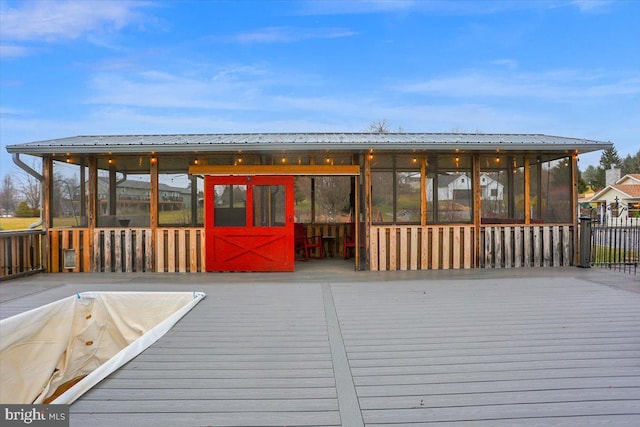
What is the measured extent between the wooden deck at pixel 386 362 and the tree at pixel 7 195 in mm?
12064

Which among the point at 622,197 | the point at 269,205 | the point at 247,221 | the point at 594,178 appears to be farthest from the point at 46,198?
the point at 594,178

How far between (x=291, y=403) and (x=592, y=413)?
1706mm

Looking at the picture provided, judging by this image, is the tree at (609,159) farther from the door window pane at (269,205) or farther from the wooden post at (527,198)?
the door window pane at (269,205)

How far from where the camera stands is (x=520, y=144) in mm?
6730

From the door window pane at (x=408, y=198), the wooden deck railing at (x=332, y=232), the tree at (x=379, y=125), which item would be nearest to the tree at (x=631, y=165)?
the tree at (x=379, y=125)

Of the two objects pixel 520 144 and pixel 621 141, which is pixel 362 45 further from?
pixel 621 141

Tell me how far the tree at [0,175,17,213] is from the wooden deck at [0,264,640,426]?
12064 mm

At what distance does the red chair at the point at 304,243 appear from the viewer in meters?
8.88

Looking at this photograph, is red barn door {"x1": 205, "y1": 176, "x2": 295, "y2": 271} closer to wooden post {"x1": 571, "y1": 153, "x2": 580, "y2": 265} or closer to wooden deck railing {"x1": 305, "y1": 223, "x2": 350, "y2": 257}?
wooden deck railing {"x1": 305, "y1": 223, "x2": 350, "y2": 257}

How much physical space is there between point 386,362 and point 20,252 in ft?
22.9

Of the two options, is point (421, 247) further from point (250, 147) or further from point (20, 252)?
point (20, 252)

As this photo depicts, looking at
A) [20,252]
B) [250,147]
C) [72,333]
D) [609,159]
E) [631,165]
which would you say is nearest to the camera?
[72,333]

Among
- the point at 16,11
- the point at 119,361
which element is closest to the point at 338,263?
the point at 119,361

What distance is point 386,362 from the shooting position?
9.45 feet
